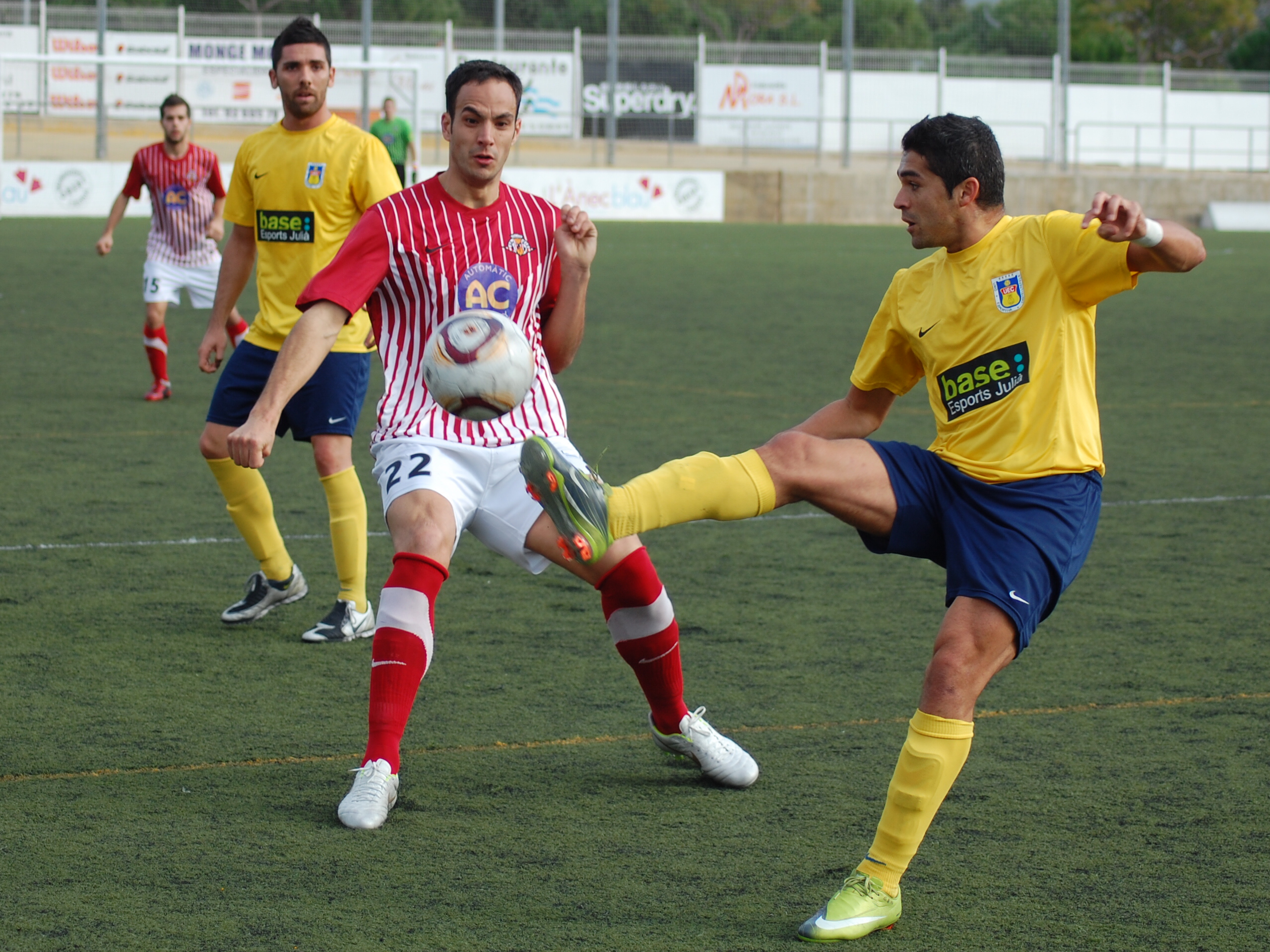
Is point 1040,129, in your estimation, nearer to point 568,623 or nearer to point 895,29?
point 895,29

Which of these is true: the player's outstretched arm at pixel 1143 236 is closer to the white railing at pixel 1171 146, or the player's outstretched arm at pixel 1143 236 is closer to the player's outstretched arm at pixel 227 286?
the player's outstretched arm at pixel 227 286

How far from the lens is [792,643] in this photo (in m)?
5.52

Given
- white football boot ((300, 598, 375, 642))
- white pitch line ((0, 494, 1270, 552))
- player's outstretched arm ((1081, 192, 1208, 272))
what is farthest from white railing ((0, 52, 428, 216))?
player's outstretched arm ((1081, 192, 1208, 272))

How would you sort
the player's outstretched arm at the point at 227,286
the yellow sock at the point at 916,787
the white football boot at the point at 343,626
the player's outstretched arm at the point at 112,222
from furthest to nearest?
the player's outstretched arm at the point at 112,222
the player's outstretched arm at the point at 227,286
the white football boot at the point at 343,626
the yellow sock at the point at 916,787

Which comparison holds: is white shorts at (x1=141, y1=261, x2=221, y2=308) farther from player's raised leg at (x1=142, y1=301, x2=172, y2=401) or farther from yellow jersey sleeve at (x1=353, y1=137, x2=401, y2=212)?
yellow jersey sleeve at (x1=353, y1=137, x2=401, y2=212)

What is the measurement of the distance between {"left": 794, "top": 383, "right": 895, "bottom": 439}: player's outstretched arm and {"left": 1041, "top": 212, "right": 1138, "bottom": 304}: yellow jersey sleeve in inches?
21.7

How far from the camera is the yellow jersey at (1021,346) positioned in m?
3.51

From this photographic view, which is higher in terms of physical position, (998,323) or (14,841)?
(998,323)

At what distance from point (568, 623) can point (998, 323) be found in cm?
259

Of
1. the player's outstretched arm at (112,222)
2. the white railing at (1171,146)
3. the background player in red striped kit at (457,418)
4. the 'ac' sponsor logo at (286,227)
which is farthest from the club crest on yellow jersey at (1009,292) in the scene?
the white railing at (1171,146)

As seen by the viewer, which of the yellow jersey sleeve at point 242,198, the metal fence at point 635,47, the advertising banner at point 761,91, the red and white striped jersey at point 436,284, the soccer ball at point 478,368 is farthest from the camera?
the advertising banner at point 761,91

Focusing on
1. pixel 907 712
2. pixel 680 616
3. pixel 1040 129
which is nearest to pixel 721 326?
pixel 680 616

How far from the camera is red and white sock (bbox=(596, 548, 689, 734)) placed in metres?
4.12

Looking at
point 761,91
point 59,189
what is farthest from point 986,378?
point 761,91
